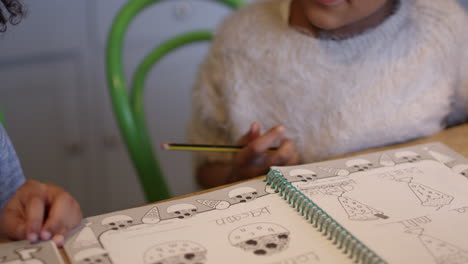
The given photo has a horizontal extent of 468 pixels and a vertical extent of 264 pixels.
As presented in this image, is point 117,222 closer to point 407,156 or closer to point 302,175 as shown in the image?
point 302,175

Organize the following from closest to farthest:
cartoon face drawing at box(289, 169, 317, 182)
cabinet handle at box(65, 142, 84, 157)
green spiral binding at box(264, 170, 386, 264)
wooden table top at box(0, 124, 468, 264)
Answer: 1. green spiral binding at box(264, 170, 386, 264)
2. cartoon face drawing at box(289, 169, 317, 182)
3. wooden table top at box(0, 124, 468, 264)
4. cabinet handle at box(65, 142, 84, 157)

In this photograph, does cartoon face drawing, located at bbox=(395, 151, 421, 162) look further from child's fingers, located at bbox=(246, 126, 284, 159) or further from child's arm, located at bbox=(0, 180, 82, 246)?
child's arm, located at bbox=(0, 180, 82, 246)

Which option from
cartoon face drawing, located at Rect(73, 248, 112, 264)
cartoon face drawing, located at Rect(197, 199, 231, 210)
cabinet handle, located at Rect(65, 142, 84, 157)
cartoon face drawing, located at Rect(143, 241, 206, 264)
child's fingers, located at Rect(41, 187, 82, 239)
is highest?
child's fingers, located at Rect(41, 187, 82, 239)

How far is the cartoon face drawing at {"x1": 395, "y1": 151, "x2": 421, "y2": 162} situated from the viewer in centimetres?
59

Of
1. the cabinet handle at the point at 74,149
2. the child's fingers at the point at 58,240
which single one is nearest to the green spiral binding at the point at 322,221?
the child's fingers at the point at 58,240

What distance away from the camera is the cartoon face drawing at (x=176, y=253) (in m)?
0.41

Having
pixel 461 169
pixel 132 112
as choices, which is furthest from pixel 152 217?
pixel 132 112

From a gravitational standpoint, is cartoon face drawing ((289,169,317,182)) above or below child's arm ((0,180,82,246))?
below

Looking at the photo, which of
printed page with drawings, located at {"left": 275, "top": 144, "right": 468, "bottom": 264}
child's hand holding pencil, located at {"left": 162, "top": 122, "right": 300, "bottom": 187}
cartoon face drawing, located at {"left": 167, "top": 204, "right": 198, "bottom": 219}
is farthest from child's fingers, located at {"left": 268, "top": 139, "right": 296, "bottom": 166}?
cartoon face drawing, located at {"left": 167, "top": 204, "right": 198, "bottom": 219}

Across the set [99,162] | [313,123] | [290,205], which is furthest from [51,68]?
[290,205]

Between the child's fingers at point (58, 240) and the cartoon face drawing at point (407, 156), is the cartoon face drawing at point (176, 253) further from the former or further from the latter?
the cartoon face drawing at point (407, 156)

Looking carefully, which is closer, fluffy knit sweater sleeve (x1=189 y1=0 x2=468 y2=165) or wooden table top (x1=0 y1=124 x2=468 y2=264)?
wooden table top (x1=0 y1=124 x2=468 y2=264)

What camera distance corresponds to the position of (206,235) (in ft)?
1.47

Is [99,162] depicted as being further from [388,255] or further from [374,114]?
[388,255]
